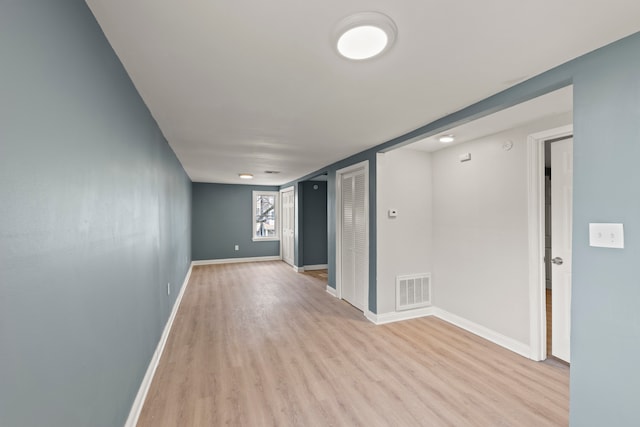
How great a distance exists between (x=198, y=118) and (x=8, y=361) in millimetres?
2272

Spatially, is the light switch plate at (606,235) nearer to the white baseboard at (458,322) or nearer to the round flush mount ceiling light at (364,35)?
the round flush mount ceiling light at (364,35)

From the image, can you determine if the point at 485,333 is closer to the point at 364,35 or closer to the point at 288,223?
the point at 364,35

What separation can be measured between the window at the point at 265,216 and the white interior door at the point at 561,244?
21.9 ft

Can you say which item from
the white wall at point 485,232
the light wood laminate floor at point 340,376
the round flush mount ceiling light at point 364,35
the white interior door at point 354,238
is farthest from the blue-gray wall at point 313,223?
the round flush mount ceiling light at point 364,35

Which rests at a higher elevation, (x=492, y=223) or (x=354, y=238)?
(x=492, y=223)

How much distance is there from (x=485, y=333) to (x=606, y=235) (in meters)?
2.12

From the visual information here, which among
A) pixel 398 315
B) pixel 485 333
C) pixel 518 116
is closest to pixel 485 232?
pixel 485 333

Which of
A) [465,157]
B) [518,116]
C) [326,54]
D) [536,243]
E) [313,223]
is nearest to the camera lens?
[326,54]

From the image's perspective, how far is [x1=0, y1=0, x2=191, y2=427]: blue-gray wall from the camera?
0.76 metres

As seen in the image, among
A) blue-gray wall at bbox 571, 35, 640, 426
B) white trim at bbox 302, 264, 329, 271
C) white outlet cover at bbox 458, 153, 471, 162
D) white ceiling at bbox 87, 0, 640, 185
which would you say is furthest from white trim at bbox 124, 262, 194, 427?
white outlet cover at bbox 458, 153, 471, 162

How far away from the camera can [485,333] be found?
10.3 ft

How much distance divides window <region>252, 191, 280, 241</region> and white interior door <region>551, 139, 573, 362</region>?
666 centimetres

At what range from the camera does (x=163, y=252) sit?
305cm

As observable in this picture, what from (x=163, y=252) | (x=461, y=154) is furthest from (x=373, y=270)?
(x=163, y=252)
